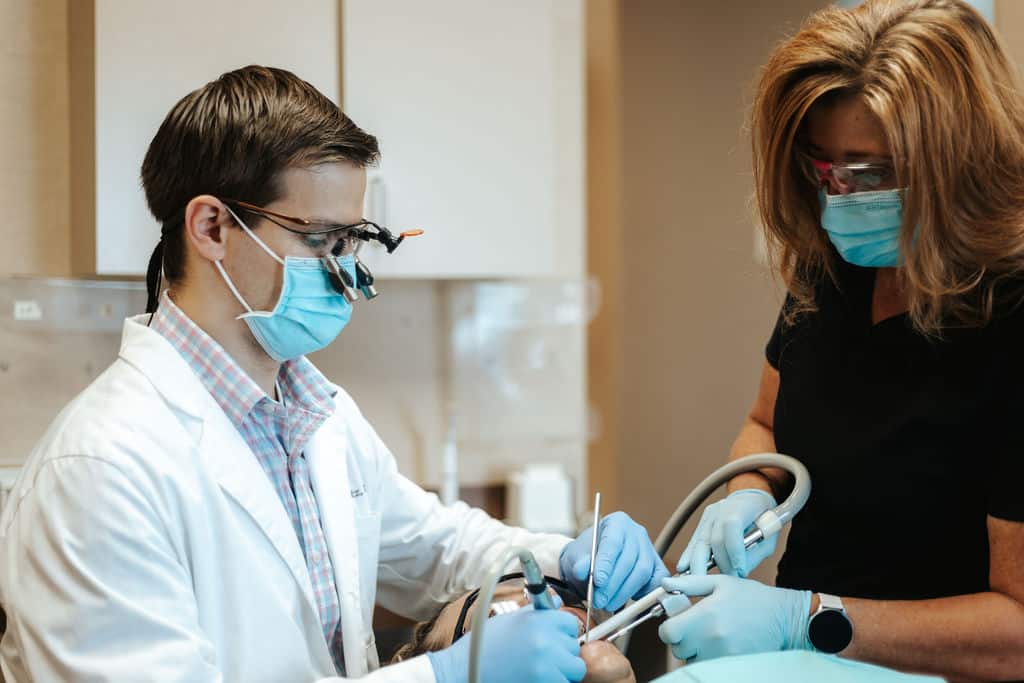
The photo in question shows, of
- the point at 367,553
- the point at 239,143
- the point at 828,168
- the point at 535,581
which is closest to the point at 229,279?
the point at 239,143

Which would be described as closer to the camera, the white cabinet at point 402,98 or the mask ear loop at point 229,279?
the mask ear loop at point 229,279

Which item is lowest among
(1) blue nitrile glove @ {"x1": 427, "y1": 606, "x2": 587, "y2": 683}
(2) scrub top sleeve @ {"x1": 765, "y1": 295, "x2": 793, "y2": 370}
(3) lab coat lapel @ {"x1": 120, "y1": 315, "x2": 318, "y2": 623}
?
(1) blue nitrile glove @ {"x1": 427, "y1": 606, "x2": 587, "y2": 683}

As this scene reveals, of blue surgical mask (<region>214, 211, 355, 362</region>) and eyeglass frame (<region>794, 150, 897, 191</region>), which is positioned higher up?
eyeglass frame (<region>794, 150, 897, 191</region>)

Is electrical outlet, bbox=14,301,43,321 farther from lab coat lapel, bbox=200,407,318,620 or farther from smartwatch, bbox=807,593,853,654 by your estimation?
smartwatch, bbox=807,593,853,654

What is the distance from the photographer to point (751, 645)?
3.85ft

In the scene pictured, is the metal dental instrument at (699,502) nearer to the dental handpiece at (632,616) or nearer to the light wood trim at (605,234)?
the dental handpiece at (632,616)

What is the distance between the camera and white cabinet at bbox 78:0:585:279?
6.77ft

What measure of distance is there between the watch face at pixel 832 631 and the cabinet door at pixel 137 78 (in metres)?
1.58

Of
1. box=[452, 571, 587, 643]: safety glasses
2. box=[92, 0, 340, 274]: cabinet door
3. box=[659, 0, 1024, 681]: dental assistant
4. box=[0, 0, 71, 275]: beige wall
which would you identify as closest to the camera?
box=[659, 0, 1024, 681]: dental assistant

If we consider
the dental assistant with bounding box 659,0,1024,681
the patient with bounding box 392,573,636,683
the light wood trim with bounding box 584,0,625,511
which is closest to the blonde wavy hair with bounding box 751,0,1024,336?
the dental assistant with bounding box 659,0,1024,681

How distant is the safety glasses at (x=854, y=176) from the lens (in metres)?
1.19

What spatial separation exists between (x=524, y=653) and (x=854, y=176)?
0.71 meters

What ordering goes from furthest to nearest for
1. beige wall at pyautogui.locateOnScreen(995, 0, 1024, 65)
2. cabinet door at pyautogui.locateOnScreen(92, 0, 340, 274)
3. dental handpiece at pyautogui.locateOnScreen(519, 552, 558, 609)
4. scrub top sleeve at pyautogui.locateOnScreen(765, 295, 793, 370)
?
cabinet door at pyautogui.locateOnScreen(92, 0, 340, 274) < beige wall at pyautogui.locateOnScreen(995, 0, 1024, 65) < scrub top sleeve at pyautogui.locateOnScreen(765, 295, 793, 370) < dental handpiece at pyautogui.locateOnScreen(519, 552, 558, 609)

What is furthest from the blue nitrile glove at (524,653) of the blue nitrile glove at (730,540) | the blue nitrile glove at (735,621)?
the blue nitrile glove at (730,540)
